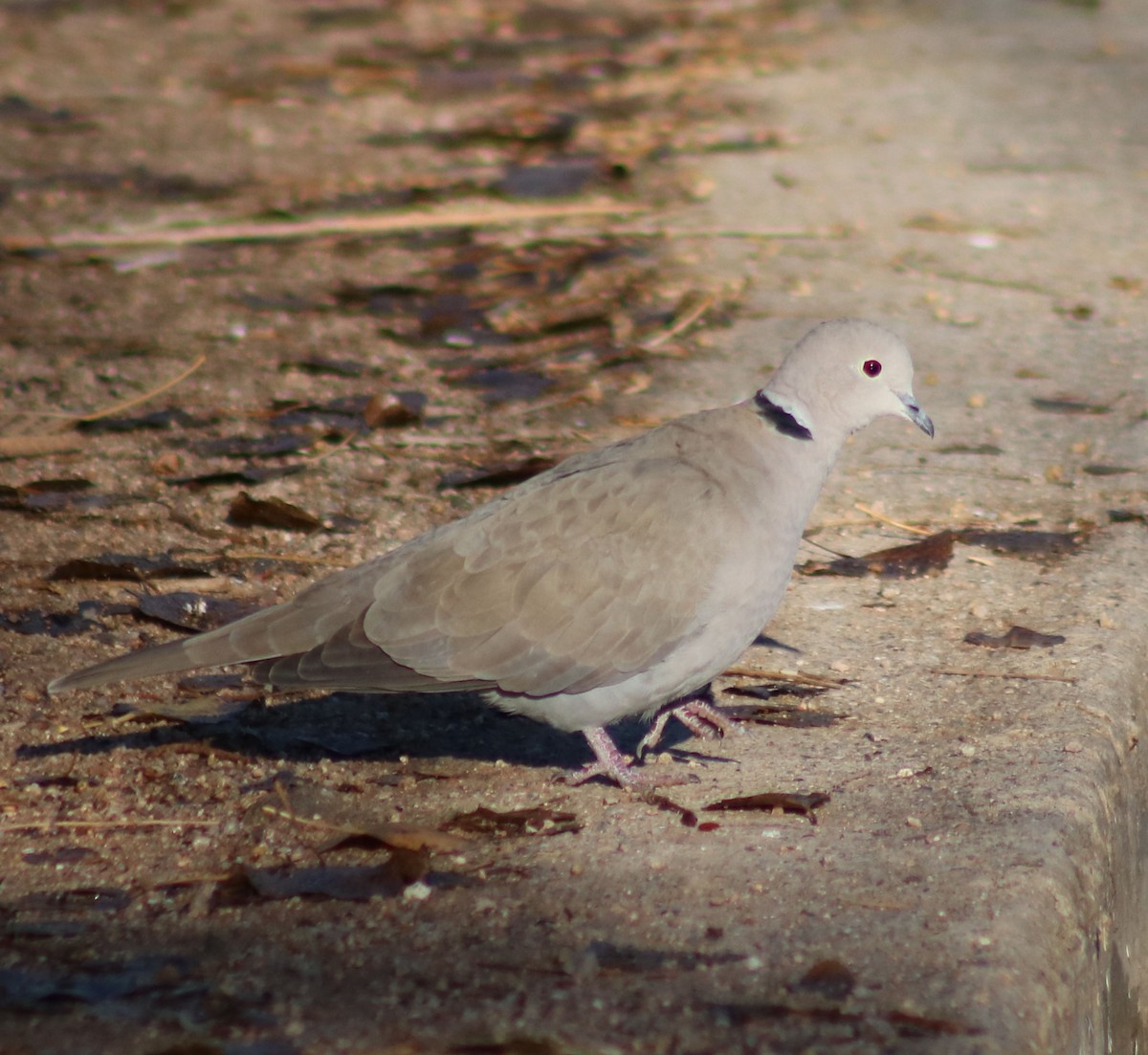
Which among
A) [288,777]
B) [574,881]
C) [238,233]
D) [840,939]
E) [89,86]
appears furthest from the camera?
[89,86]

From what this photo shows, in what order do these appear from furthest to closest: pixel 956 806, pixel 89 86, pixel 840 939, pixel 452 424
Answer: pixel 89 86, pixel 452 424, pixel 956 806, pixel 840 939

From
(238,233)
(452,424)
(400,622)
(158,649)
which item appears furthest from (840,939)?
(238,233)

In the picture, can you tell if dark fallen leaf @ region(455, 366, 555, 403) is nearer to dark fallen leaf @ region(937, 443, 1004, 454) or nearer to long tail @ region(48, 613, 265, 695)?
dark fallen leaf @ region(937, 443, 1004, 454)

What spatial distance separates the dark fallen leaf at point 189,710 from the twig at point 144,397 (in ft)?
5.73

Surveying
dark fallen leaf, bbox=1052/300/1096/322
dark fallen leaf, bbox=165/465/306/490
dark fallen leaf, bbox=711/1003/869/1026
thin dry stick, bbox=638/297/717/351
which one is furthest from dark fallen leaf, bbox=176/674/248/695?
dark fallen leaf, bbox=1052/300/1096/322

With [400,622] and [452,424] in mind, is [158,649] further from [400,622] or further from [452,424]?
[452,424]

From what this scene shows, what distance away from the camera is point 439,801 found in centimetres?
300

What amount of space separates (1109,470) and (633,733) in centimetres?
179

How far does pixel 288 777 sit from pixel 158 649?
0.38 metres

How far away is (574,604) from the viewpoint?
3025mm

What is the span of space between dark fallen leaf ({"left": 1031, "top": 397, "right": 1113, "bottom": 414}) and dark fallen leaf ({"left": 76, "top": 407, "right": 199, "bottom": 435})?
108 inches

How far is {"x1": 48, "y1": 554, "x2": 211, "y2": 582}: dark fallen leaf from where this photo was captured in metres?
3.80

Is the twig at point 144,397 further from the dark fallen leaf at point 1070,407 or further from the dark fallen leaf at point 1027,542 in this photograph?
the dark fallen leaf at point 1070,407

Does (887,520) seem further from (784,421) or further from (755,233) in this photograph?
(755,233)
